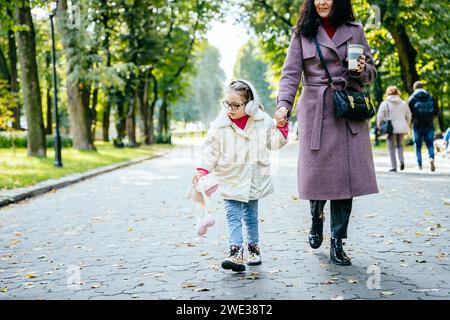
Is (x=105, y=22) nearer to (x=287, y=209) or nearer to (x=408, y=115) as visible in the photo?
(x=408, y=115)

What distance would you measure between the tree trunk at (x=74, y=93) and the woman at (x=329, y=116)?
65.3ft

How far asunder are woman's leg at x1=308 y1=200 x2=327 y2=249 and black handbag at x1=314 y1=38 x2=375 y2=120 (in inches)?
33.7

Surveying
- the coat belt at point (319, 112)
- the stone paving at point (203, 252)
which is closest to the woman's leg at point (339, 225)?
the stone paving at point (203, 252)

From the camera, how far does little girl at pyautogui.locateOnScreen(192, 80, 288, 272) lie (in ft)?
15.9

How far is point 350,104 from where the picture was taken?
476 centimetres

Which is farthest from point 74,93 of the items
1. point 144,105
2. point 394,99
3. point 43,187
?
point 394,99

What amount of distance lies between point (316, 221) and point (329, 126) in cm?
92

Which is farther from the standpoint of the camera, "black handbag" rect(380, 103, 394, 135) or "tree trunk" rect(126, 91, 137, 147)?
"tree trunk" rect(126, 91, 137, 147)

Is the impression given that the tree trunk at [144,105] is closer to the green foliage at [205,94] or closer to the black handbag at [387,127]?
the black handbag at [387,127]

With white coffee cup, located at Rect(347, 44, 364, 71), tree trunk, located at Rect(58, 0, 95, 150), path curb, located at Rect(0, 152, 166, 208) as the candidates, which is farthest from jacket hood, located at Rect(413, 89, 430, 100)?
tree trunk, located at Rect(58, 0, 95, 150)

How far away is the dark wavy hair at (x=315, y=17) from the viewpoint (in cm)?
491

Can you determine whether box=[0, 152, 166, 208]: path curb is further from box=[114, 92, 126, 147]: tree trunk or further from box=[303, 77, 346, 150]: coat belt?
box=[114, 92, 126, 147]: tree trunk

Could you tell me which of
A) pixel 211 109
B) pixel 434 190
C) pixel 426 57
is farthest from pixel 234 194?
pixel 211 109

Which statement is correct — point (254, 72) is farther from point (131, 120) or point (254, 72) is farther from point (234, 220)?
point (234, 220)
